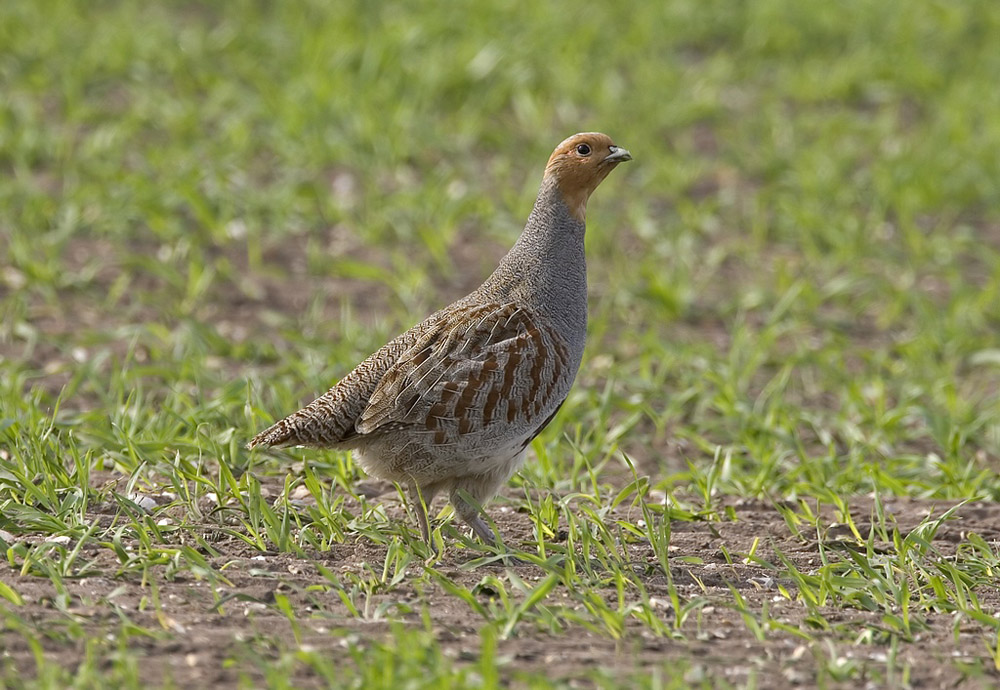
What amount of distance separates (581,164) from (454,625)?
1563mm

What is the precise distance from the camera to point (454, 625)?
11.1ft

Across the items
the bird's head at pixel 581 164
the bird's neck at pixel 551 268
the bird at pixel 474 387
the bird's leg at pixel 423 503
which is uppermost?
the bird's head at pixel 581 164

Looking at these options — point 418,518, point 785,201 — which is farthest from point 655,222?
point 418,518

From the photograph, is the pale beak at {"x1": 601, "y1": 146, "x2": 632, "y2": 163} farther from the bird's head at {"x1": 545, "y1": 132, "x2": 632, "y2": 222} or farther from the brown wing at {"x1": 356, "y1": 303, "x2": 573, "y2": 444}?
the brown wing at {"x1": 356, "y1": 303, "x2": 573, "y2": 444}

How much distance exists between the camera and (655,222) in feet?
25.6

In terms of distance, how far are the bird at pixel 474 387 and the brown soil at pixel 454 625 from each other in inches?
10.0

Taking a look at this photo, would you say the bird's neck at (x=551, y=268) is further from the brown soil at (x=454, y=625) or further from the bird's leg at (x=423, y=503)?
the brown soil at (x=454, y=625)

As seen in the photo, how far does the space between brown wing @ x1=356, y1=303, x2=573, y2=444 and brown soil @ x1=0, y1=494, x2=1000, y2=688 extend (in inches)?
15.7

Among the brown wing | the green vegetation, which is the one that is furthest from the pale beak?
the green vegetation

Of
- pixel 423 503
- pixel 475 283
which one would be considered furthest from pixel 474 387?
pixel 475 283

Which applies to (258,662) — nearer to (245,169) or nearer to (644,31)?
(245,169)

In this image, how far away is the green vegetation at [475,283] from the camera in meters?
3.40

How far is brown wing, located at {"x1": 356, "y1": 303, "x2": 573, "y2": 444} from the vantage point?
3.91 metres

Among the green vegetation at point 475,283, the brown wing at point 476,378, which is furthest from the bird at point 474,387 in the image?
the green vegetation at point 475,283
